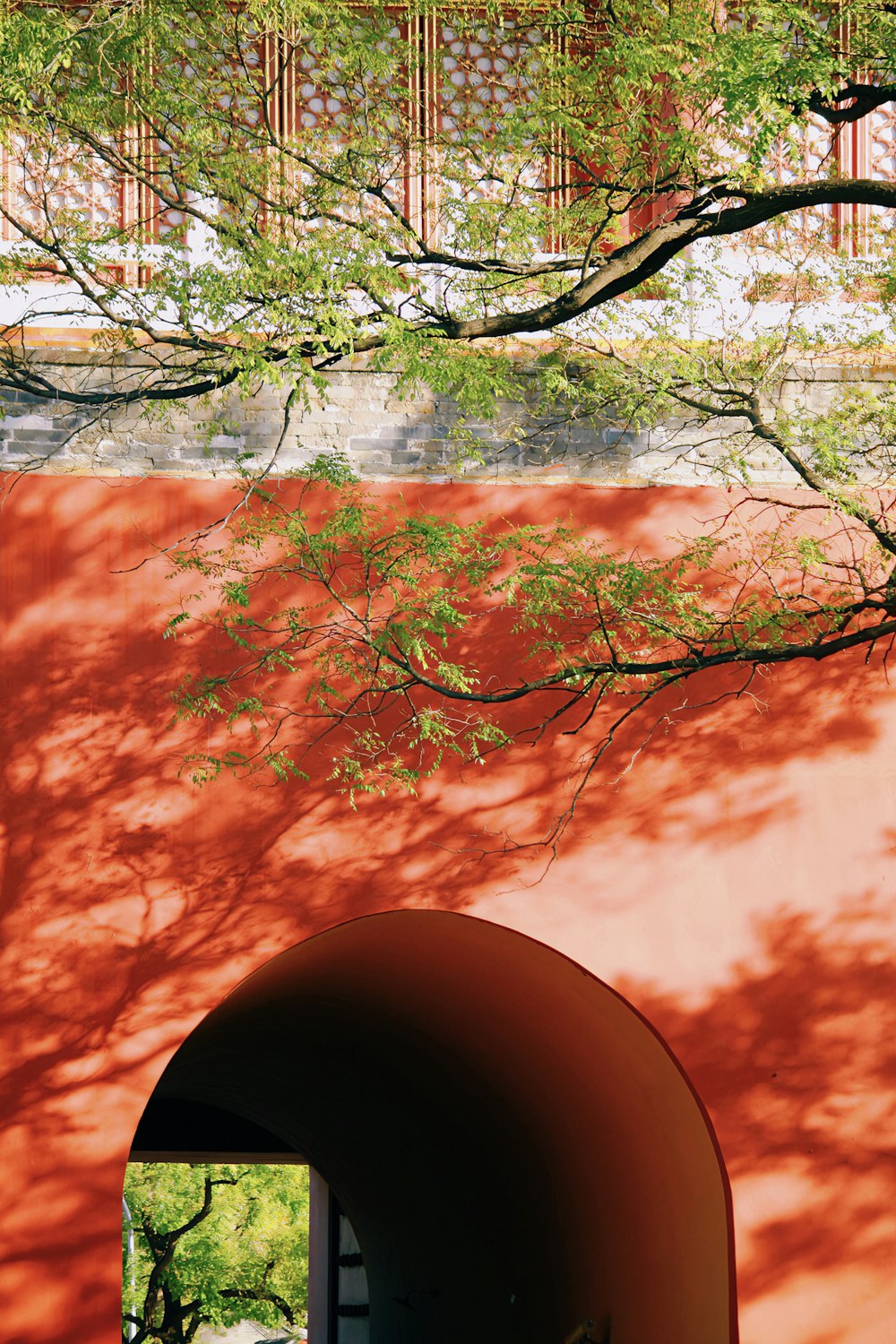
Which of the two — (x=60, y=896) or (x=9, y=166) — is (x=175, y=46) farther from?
(x=60, y=896)

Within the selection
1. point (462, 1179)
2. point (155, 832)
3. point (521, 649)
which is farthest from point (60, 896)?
point (462, 1179)

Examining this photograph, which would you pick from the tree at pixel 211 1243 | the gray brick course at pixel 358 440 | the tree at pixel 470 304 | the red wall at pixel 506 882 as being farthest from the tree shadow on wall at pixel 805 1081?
the tree at pixel 211 1243

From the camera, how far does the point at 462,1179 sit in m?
8.89

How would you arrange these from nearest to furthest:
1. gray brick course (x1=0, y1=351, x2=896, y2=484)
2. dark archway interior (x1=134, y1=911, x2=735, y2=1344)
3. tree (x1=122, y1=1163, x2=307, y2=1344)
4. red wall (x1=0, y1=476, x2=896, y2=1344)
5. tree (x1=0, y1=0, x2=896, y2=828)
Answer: tree (x1=0, y1=0, x2=896, y2=828) → red wall (x1=0, y1=476, x2=896, y2=1344) → gray brick course (x1=0, y1=351, x2=896, y2=484) → dark archway interior (x1=134, y1=911, x2=735, y2=1344) → tree (x1=122, y1=1163, x2=307, y2=1344)

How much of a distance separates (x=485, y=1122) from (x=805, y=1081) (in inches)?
121

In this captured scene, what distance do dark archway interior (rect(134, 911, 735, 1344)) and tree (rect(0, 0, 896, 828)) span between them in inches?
46.2

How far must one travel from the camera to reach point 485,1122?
8312mm

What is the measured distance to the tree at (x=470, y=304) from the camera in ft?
15.4

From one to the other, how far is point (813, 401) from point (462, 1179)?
204 inches

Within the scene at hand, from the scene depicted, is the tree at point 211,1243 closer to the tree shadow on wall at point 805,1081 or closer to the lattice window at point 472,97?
the tree shadow on wall at point 805,1081

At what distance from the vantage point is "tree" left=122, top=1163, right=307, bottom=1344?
19.0 metres

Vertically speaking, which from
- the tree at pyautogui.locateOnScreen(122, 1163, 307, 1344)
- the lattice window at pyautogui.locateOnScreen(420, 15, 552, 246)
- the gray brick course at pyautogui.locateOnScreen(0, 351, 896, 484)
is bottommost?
the tree at pyautogui.locateOnScreen(122, 1163, 307, 1344)

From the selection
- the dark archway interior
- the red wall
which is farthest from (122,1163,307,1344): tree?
the red wall

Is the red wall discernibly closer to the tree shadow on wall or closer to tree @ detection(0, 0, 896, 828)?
the tree shadow on wall
